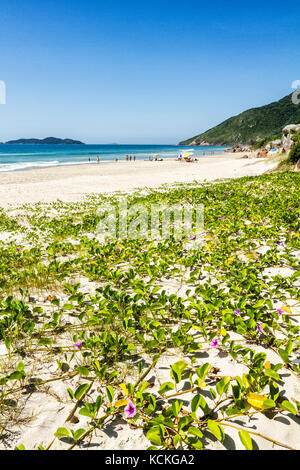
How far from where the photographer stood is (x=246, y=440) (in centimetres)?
147

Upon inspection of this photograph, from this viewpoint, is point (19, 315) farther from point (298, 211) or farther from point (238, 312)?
point (298, 211)

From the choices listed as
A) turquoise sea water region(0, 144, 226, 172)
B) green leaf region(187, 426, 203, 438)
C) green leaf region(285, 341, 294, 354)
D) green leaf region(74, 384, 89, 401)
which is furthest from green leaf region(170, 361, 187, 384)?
turquoise sea water region(0, 144, 226, 172)

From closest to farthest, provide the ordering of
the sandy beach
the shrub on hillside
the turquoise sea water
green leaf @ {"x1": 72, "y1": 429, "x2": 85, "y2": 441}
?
green leaf @ {"x1": 72, "y1": 429, "x2": 85, "y2": 441} → the sandy beach → the shrub on hillside → the turquoise sea water

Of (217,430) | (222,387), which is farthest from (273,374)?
(217,430)

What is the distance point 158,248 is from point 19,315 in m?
2.96

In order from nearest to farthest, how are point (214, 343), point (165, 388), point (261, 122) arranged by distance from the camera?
point (165, 388) < point (214, 343) < point (261, 122)

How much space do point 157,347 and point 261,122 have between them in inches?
7580

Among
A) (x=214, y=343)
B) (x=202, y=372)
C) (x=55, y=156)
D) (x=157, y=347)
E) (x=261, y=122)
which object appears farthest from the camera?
(x=261, y=122)

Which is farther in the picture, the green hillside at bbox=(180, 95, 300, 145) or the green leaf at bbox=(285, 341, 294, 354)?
the green hillside at bbox=(180, 95, 300, 145)

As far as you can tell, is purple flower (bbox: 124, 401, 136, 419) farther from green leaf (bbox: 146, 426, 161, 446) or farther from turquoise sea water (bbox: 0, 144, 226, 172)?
turquoise sea water (bbox: 0, 144, 226, 172)

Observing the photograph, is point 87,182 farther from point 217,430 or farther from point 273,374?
point 217,430

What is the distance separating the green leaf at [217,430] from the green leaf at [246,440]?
11 centimetres

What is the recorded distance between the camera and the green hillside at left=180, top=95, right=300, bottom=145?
489ft

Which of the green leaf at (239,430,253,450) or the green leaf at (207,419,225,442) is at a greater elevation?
the green leaf at (207,419,225,442)
